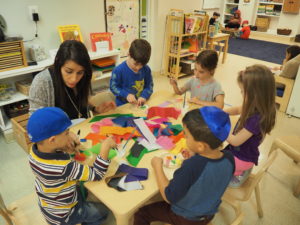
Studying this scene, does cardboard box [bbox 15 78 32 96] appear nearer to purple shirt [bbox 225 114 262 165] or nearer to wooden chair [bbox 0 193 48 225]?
wooden chair [bbox 0 193 48 225]

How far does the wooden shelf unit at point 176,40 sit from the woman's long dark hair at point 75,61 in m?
3.01

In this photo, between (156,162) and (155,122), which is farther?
(155,122)

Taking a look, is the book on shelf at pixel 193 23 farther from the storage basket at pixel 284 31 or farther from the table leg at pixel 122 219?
the storage basket at pixel 284 31

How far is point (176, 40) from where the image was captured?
4.56 m

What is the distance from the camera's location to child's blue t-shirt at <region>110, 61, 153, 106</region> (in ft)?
7.14

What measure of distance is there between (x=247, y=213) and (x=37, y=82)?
6.28ft

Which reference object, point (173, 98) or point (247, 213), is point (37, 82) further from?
point (247, 213)

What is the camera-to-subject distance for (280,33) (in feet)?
25.7

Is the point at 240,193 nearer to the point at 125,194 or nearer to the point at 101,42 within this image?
the point at 125,194

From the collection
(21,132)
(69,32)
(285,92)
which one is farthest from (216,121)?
(285,92)

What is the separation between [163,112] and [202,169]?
872 millimetres

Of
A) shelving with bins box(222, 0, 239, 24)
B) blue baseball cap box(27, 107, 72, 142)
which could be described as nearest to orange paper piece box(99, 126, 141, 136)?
blue baseball cap box(27, 107, 72, 142)

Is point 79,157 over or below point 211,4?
below

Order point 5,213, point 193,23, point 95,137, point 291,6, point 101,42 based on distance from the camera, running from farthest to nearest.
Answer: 1. point 291,6
2. point 193,23
3. point 101,42
4. point 95,137
5. point 5,213
